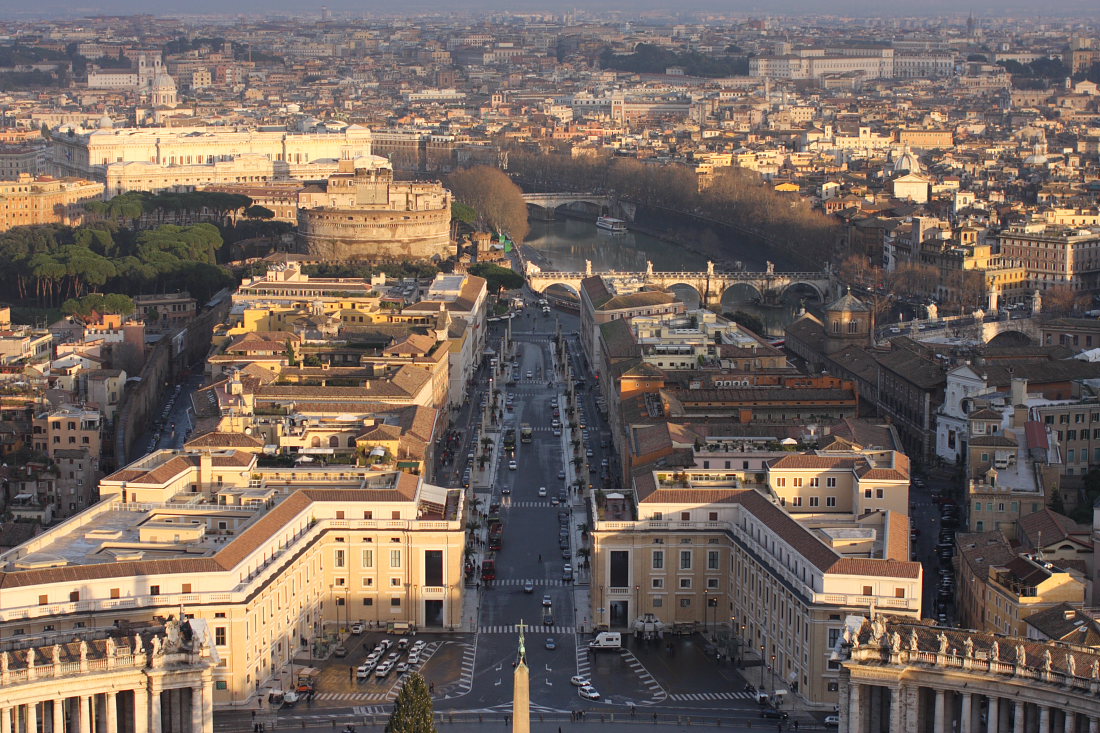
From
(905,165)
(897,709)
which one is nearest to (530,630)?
(897,709)

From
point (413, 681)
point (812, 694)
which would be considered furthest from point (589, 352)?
point (413, 681)

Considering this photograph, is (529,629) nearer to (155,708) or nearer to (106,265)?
(155,708)

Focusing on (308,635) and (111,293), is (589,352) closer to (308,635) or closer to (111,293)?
(111,293)

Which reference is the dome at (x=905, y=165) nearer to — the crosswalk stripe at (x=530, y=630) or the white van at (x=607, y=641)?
the crosswalk stripe at (x=530, y=630)

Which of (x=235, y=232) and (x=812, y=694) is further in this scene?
(x=235, y=232)

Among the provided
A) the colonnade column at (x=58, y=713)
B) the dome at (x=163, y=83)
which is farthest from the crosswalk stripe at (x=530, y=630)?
the dome at (x=163, y=83)

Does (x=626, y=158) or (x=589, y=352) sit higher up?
(x=626, y=158)
